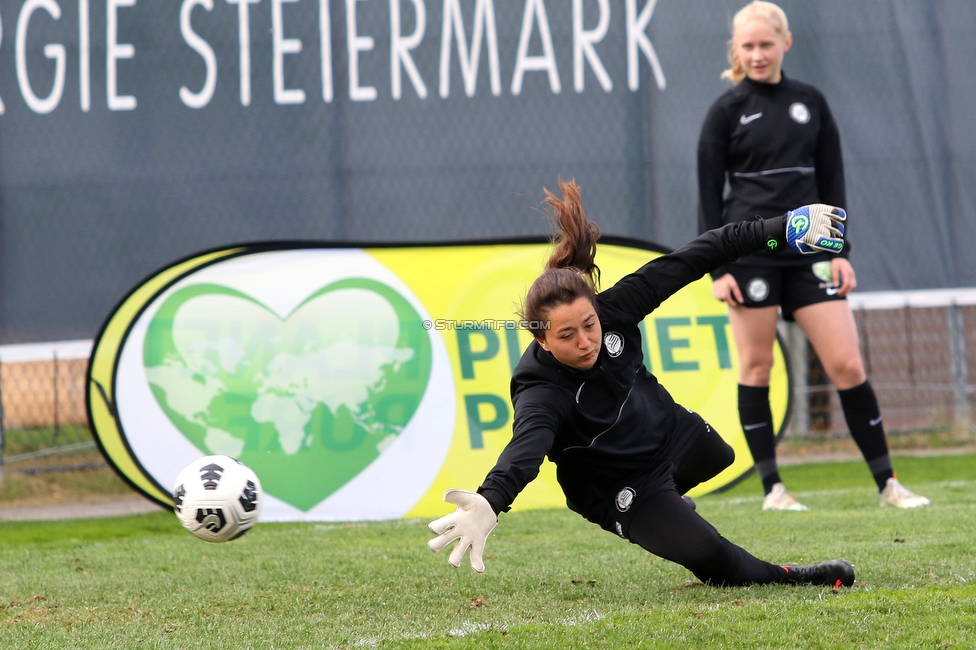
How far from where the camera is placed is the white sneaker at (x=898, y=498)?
16.3ft

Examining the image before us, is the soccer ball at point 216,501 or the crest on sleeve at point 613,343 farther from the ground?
the crest on sleeve at point 613,343

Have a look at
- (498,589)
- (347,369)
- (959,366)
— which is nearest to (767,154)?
(347,369)

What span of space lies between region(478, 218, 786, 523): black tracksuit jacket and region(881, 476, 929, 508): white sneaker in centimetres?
190

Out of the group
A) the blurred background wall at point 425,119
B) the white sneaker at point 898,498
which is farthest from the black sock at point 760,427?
the blurred background wall at point 425,119

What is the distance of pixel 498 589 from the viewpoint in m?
3.60

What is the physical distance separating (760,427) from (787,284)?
683mm

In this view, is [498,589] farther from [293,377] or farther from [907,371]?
[907,371]

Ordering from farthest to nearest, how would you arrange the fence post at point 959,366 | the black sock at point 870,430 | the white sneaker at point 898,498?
the fence post at point 959,366, the black sock at point 870,430, the white sneaker at point 898,498

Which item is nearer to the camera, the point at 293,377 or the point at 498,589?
the point at 498,589

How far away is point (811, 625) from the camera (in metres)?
2.82

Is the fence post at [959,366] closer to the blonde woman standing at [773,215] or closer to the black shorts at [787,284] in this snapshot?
the blonde woman standing at [773,215]

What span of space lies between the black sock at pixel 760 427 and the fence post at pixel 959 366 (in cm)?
237

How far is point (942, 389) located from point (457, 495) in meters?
5.48

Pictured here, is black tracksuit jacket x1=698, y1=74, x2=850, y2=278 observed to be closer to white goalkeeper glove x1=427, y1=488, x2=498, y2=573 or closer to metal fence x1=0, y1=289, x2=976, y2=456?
metal fence x1=0, y1=289, x2=976, y2=456
